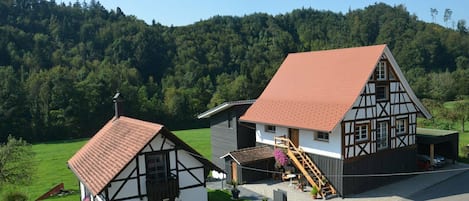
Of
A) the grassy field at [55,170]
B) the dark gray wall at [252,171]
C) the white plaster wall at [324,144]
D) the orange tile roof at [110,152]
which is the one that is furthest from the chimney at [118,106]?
the white plaster wall at [324,144]

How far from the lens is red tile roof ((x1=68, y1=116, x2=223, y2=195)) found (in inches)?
585

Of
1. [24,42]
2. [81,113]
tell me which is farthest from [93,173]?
[24,42]

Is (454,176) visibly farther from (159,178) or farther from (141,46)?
(141,46)

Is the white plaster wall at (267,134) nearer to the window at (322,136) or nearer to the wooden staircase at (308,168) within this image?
the wooden staircase at (308,168)

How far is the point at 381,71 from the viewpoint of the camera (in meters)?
21.8

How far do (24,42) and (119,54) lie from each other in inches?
610

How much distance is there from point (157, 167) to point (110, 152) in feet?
6.43

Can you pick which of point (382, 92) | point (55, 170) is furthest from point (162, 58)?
point (382, 92)

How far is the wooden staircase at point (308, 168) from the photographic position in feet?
67.9

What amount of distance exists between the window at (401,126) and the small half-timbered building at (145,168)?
11384mm

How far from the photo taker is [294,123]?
856 inches

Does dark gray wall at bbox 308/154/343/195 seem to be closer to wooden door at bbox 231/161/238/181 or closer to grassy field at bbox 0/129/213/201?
wooden door at bbox 231/161/238/181

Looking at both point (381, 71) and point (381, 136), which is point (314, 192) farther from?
point (381, 71)

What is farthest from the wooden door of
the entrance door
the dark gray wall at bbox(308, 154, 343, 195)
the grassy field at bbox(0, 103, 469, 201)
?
the dark gray wall at bbox(308, 154, 343, 195)
